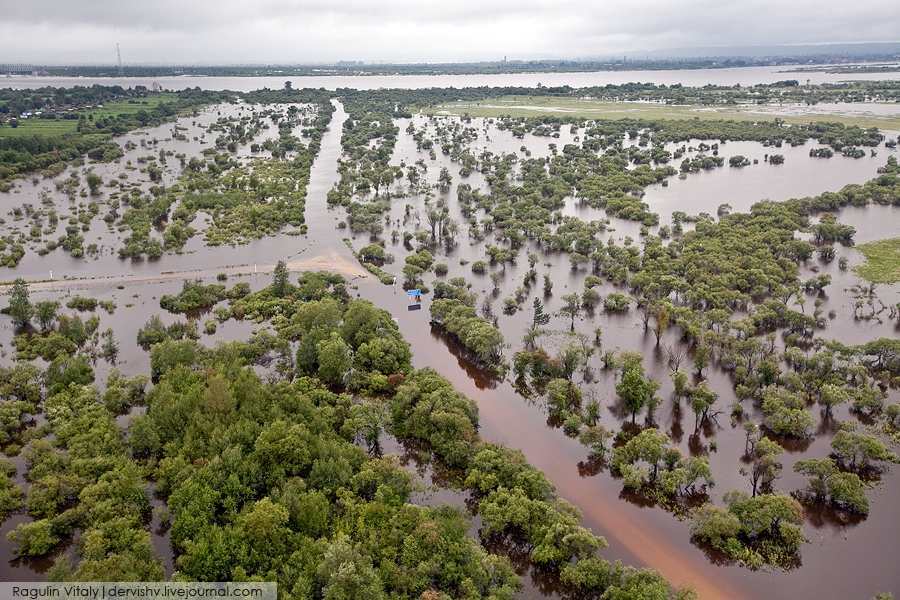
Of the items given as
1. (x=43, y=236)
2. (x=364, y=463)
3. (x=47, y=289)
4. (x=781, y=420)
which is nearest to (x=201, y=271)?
(x=47, y=289)

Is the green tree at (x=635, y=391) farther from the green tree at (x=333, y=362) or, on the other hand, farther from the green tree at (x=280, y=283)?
the green tree at (x=280, y=283)

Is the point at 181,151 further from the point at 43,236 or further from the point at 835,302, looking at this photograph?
the point at 835,302

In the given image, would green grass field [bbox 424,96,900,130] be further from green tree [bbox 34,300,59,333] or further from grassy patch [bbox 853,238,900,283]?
green tree [bbox 34,300,59,333]

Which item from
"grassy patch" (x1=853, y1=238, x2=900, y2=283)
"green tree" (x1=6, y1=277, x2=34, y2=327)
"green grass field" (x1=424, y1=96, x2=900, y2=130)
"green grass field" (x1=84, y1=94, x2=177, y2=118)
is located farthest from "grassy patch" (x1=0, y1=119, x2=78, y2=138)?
"grassy patch" (x1=853, y1=238, x2=900, y2=283)

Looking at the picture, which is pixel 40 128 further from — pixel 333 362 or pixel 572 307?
pixel 572 307

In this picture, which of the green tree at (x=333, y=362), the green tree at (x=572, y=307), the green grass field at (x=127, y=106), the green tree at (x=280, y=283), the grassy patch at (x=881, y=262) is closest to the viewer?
the green tree at (x=333, y=362)

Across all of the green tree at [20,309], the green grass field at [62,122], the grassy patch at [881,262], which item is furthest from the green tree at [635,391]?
the green grass field at [62,122]
